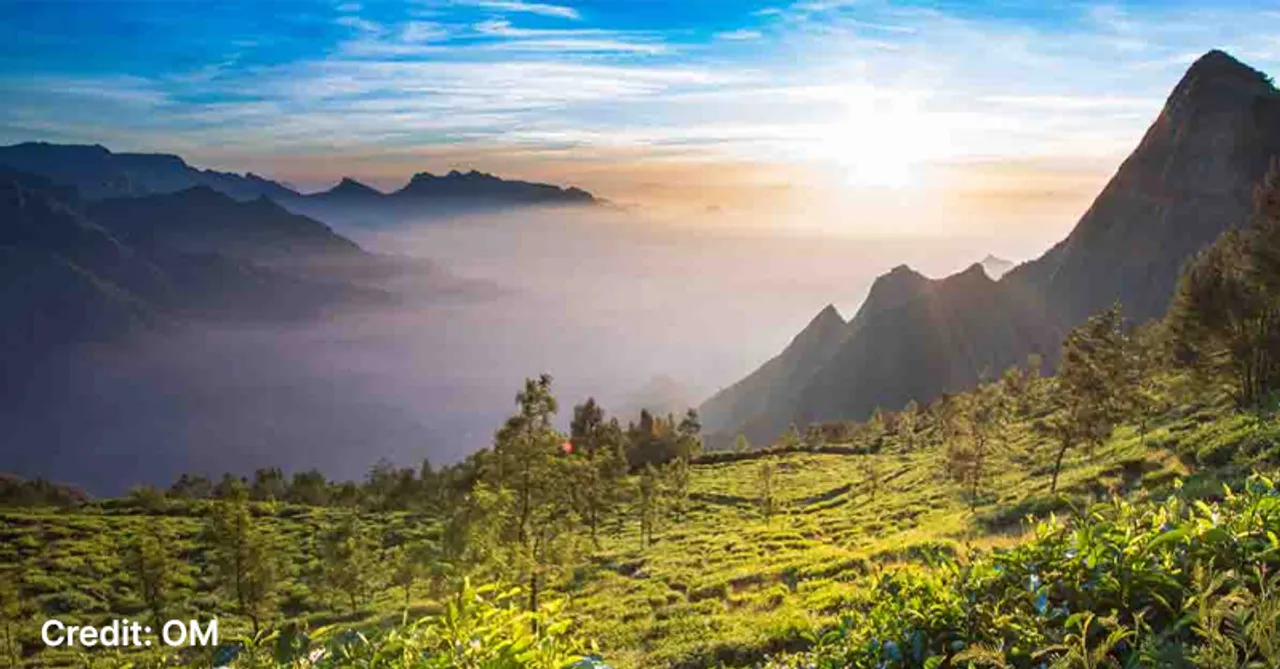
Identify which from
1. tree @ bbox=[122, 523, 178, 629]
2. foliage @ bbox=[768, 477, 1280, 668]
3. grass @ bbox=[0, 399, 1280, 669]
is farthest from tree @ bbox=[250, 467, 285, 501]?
foliage @ bbox=[768, 477, 1280, 668]

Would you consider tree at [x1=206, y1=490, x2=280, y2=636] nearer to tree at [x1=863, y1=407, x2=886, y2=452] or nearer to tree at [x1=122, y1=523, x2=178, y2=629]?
tree at [x1=122, y1=523, x2=178, y2=629]

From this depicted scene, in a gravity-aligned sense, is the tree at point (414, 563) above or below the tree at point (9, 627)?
above

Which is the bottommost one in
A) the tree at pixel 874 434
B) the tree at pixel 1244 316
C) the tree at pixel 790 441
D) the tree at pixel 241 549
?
the tree at pixel 790 441

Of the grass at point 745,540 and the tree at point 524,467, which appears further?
the tree at point 524,467

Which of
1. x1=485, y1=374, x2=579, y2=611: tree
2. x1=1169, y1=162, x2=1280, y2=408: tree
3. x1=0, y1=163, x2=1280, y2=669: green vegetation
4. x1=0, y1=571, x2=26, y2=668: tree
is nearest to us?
x1=0, y1=163, x2=1280, y2=669: green vegetation

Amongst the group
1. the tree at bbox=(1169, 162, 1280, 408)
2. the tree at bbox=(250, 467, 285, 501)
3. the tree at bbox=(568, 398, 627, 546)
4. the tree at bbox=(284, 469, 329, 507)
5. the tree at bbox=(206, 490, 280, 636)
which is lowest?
the tree at bbox=(250, 467, 285, 501)

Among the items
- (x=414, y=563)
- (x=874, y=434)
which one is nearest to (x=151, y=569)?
(x=414, y=563)

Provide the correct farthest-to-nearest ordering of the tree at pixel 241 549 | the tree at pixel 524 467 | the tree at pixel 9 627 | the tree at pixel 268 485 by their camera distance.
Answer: the tree at pixel 268 485, the tree at pixel 9 627, the tree at pixel 241 549, the tree at pixel 524 467

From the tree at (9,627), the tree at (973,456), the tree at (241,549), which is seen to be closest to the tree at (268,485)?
the tree at (9,627)

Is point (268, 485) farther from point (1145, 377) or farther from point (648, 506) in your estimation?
point (1145, 377)

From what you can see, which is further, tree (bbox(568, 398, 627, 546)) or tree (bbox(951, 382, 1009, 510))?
tree (bbox(568, 398, 627, 546))

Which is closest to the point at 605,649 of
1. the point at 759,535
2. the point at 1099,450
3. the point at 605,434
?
the point at 759,535

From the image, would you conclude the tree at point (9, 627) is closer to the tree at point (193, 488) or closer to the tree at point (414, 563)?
the tree at point (414, 563)

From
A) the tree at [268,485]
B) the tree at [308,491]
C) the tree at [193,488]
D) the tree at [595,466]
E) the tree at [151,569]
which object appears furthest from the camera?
the tree at [193,488]
